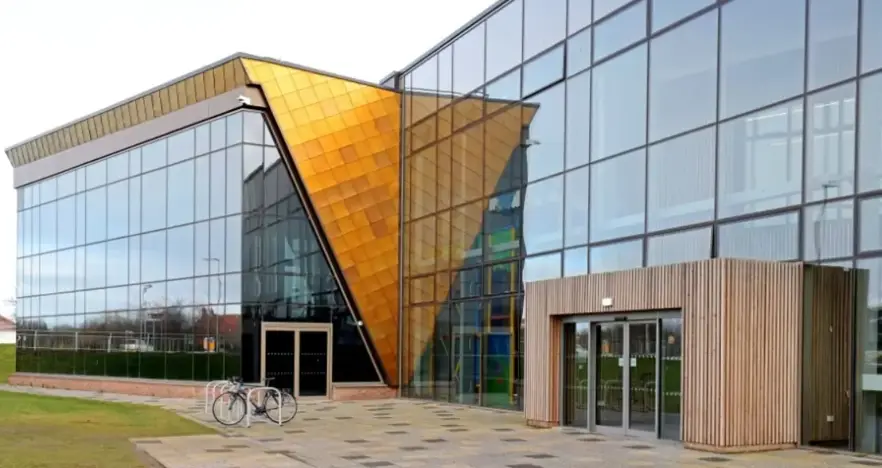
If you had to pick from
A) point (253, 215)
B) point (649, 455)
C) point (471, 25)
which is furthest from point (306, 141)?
point (649, 455)

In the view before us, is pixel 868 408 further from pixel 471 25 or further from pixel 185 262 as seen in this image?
pixel 185 262

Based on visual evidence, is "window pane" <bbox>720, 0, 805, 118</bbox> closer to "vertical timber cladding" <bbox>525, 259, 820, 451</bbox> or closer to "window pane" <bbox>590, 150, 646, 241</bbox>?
"window pane" <bbox>590, 150, 646, 241</bbox>

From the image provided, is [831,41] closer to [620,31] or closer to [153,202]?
[620,31]

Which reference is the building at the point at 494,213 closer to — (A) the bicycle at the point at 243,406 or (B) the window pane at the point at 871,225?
(B) the window pane at the point at 871,225

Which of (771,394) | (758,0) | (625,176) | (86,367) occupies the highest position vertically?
(758,0)

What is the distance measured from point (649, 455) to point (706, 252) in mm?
4358

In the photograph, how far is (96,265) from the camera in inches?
1410

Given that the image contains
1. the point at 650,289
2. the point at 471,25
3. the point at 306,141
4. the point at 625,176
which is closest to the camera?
the point at 650,289

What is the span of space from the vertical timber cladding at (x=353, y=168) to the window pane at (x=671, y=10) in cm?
1200

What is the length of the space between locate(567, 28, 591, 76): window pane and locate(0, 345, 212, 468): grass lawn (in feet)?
35.3

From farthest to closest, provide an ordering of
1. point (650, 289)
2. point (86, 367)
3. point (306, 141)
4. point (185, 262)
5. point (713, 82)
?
point (86, 367), point (185, 262), point (306, 141), point (713, 82), point (650, 289)

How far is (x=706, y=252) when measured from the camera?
55.0ft

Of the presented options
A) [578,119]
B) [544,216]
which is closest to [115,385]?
[544,216]

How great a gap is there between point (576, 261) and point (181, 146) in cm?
1624
